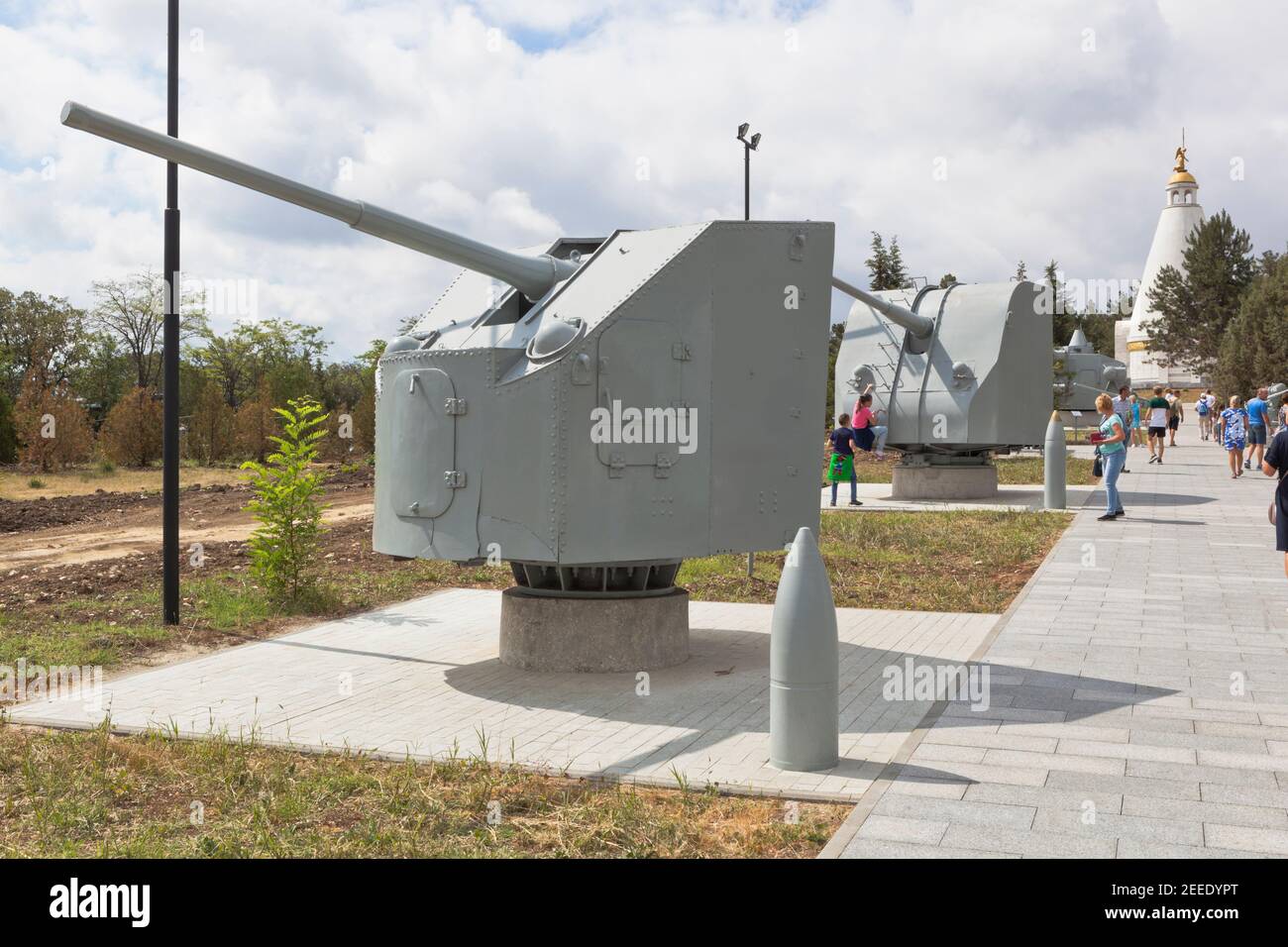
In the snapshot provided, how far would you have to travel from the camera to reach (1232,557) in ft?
40.5

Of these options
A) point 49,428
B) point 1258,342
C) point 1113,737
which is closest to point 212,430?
point 49,428

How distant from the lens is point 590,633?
7699 millimetres

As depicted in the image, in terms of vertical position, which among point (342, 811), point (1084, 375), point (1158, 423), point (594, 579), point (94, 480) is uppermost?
point (1084, 375)

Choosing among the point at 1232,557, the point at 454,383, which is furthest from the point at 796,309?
the point at 1232,557

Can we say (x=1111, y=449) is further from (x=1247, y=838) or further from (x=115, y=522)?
(x=115, y=522)

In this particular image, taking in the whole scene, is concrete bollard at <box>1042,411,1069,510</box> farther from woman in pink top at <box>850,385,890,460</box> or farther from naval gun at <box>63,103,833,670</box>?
naval gun at <box>63,103,833,670</box>

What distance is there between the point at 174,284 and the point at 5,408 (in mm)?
25582

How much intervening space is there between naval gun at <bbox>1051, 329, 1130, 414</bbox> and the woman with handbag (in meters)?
9.96

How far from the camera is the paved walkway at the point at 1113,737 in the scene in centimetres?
444

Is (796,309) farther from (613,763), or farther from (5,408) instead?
(5,408)

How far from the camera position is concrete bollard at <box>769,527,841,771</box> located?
5.36 meters

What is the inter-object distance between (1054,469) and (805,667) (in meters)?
13.5

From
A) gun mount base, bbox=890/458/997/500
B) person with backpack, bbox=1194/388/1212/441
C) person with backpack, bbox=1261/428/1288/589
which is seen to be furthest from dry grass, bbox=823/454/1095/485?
person with backpack, bbox=1261/428/1288/589

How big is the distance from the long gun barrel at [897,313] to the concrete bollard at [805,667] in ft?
43.2
